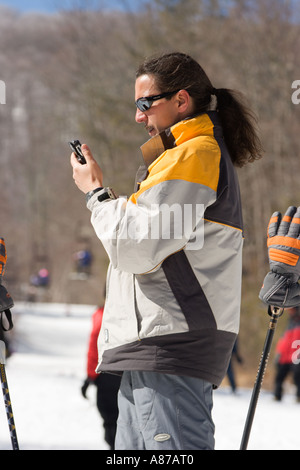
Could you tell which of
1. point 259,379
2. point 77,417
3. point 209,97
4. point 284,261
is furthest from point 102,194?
point 77,417

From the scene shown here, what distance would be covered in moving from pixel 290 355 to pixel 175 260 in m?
8.20

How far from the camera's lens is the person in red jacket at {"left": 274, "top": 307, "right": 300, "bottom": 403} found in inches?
375

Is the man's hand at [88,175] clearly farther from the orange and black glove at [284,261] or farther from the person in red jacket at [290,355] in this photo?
the person in red jacket at [290,355]

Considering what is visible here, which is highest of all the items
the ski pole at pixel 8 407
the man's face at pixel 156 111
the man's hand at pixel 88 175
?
the man's face at pixel 156 111

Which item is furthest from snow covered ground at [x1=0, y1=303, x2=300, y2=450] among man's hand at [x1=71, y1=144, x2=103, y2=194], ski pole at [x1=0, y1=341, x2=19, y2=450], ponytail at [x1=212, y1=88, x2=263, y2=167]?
ponytail at [x1=212, y1=88, x2=263, y2=167]

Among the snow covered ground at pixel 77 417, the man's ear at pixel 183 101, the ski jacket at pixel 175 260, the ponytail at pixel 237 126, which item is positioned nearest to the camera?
the ski jacket at pixel 175 260

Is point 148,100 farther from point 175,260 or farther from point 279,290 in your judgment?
point 279,290

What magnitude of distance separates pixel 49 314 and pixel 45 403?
21.8 meters

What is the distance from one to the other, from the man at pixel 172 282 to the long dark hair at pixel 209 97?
0.13 metres

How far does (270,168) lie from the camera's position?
19109 mm

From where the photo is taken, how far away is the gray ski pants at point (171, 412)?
6.56 feet

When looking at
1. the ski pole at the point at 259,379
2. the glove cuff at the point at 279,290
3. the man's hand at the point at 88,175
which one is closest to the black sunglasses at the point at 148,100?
the man's hand at the point at 88,175
